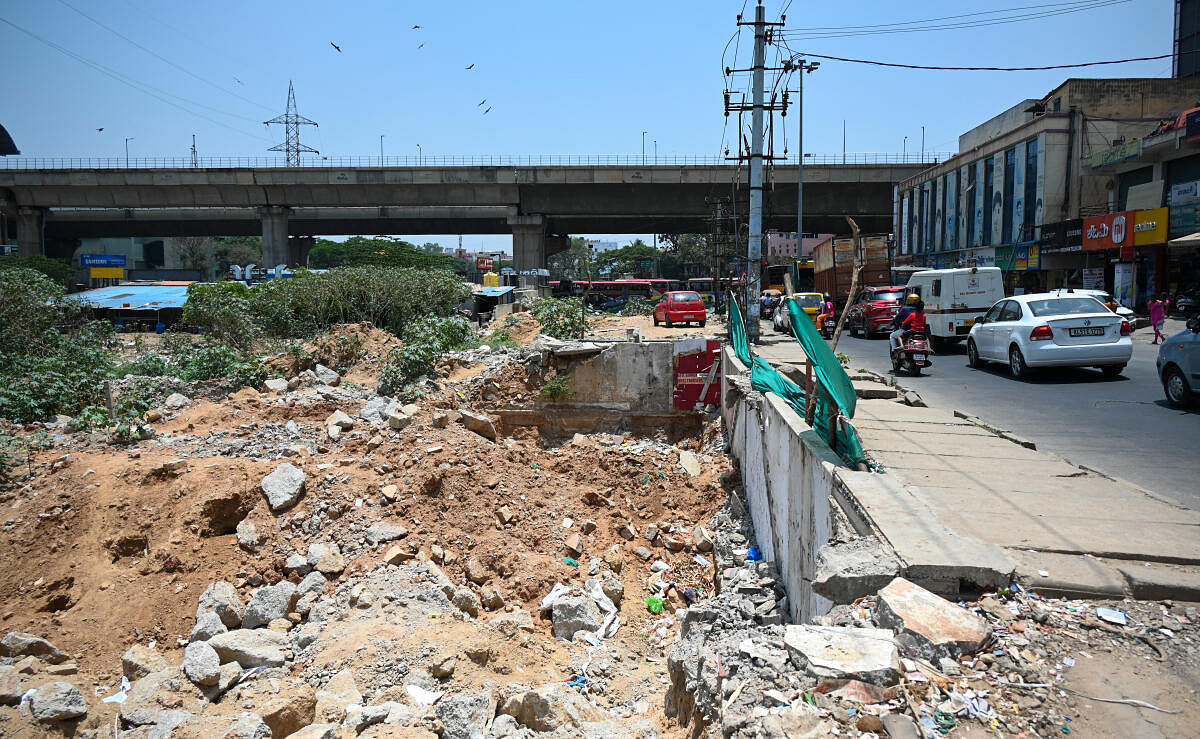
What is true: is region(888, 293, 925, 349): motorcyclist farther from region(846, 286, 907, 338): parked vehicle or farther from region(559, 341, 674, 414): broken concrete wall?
region(846, 286, 907, 338): parked vehicle

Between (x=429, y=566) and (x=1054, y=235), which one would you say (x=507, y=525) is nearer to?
(x=429, y=566)

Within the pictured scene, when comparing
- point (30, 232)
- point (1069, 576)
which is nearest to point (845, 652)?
point (1069, 576)

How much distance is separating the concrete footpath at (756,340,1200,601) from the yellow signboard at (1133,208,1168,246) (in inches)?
939

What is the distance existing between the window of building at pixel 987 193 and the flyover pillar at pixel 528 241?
26.2 metres

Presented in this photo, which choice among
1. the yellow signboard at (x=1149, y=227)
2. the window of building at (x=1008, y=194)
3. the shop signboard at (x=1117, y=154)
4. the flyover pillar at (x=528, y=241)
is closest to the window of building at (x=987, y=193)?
the window of building at (x=1008, y=194)

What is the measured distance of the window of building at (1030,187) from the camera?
32000 millimetres

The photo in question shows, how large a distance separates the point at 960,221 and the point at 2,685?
42889 millimetres

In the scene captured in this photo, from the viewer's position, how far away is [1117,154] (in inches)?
1102

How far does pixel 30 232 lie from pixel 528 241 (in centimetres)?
3486

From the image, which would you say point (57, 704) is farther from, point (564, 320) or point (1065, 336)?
point (1065, 336)

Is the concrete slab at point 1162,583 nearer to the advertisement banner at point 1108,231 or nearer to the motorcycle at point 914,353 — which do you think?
the motorcycle at point 914,353

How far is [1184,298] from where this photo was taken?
2436 cm

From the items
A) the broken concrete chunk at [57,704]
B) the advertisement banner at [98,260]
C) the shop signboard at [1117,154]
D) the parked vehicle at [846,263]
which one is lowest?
the broken concrete chunk at [57,704]

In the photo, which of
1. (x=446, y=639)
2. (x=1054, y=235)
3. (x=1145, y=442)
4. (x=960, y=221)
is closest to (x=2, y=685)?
(x=446, y=639)
